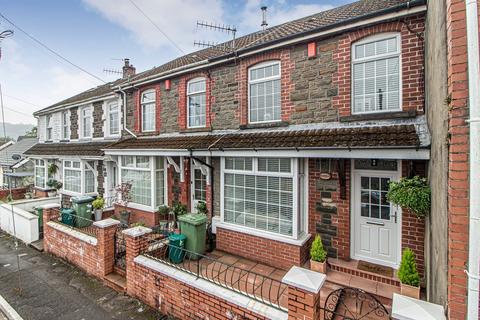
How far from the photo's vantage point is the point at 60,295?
555 cm

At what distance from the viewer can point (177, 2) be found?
915cm

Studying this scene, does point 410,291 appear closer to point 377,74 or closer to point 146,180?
point 377,74

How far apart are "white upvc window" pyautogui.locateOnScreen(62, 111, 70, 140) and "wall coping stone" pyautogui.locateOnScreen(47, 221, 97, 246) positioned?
29.6 feet

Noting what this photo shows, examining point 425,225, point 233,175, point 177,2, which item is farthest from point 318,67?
point 177,2

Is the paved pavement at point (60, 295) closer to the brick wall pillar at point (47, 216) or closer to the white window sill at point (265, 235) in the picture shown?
the brick wall pillar at point (47, 216)

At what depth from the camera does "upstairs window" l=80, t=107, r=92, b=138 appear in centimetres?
1334

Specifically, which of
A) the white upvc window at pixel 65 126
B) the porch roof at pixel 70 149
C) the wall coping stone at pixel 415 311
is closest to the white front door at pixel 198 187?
the porch roof at pixel 70 149

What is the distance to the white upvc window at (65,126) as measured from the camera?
1458cm

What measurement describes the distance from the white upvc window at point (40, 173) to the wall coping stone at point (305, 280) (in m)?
17.9

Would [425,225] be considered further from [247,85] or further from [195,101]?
[195,101]

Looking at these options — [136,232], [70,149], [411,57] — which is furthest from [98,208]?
[411,57]

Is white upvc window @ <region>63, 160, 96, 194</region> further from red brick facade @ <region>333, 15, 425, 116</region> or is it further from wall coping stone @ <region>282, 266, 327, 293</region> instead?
red brick facade @ <region>333, 15, 425, 116</region>

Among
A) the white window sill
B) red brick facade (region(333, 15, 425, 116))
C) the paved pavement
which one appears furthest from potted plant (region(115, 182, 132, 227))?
red brick facade (region(333, 15, 425, 116))

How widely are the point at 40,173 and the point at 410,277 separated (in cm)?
2028
